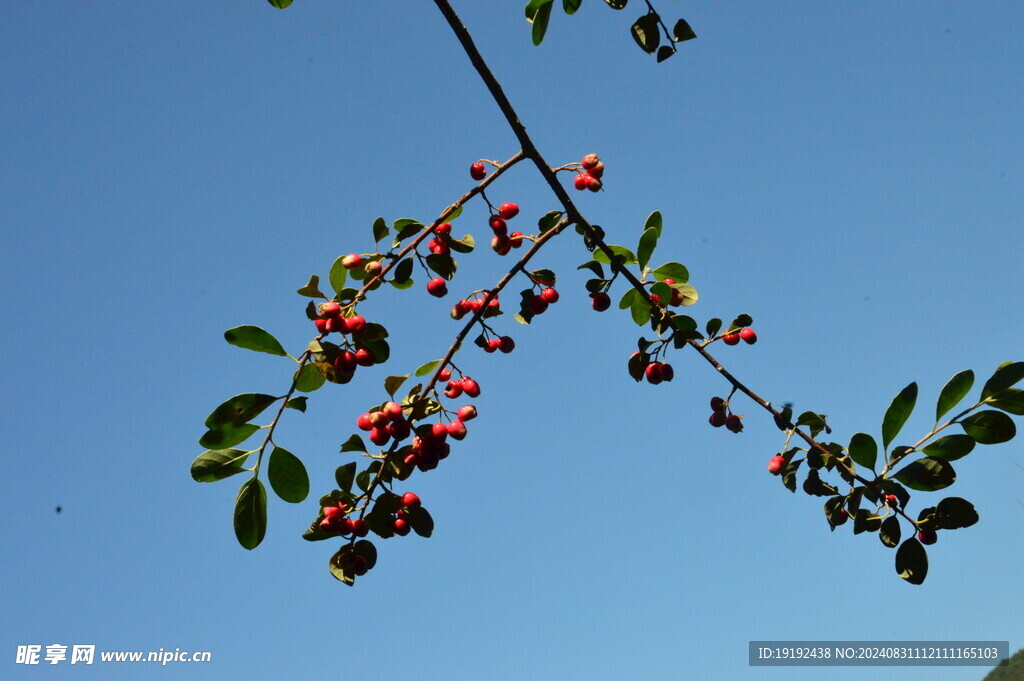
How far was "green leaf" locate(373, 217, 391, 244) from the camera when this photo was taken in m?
2.04

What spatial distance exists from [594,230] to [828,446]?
2.91 ft

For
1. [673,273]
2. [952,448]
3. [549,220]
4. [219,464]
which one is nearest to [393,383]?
[219,464]

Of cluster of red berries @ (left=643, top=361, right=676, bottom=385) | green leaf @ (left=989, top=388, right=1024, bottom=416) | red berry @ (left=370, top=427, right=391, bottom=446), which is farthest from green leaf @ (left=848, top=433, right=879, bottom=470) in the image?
red berry @ (left=370, top=427, right=391, bottom=446)

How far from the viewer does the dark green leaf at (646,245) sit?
222 centimetres

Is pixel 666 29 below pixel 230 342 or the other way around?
the other way around

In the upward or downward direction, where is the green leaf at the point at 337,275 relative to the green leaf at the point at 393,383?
upward

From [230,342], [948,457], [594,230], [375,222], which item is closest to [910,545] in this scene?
[948,457]

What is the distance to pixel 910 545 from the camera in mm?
2102

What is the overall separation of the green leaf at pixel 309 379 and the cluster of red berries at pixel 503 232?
2.24 ft

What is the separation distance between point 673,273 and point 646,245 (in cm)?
29

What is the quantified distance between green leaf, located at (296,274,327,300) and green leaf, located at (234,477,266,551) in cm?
48

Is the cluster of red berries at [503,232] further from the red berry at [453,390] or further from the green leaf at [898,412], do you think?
the green leaf at [898,412]

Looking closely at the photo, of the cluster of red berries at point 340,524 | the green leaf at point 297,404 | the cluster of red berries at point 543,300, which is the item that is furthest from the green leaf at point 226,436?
the cluster of red berries at point 543,300

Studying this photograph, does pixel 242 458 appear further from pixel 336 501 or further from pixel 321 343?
pixel 321 343
